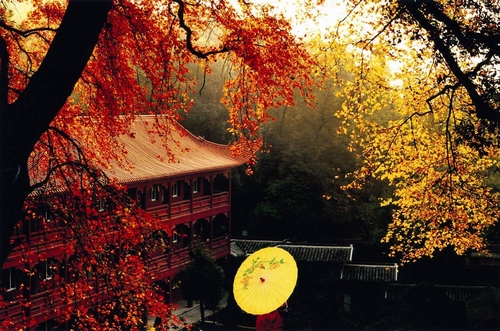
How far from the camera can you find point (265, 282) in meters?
10.6

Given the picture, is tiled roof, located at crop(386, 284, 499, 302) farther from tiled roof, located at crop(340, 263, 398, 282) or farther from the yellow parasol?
the yellow parasol

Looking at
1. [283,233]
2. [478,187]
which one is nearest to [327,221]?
[283,233]

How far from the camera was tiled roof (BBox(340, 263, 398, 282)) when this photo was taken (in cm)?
2278

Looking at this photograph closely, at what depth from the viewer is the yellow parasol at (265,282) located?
10242 mm

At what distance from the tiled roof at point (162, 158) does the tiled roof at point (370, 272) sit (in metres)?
7.15

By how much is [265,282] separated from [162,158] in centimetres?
1316

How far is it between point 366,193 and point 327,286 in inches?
362

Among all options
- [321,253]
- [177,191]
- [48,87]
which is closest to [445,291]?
[321,253]

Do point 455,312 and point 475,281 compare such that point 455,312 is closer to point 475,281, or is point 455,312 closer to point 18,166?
point 475,281

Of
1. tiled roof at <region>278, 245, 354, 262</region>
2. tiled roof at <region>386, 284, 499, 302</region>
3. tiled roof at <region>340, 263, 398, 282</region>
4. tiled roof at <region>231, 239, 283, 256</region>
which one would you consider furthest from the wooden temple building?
tiled roof at <region>386, 284, 499, 302</region>

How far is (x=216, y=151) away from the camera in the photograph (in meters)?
27.8

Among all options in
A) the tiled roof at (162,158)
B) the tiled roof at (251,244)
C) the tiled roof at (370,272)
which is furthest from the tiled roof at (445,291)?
the tiled roof at (162,158)

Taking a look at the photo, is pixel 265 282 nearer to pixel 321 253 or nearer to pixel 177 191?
pixel 321 253

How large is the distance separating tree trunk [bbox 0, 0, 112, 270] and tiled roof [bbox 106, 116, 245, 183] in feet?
47.7
